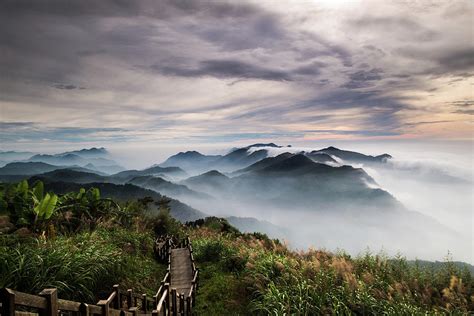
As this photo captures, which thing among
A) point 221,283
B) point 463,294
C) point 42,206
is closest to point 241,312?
point 221,283

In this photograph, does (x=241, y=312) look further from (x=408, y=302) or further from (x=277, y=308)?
(x=408, y=302)

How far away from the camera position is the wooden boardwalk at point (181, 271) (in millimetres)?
11695

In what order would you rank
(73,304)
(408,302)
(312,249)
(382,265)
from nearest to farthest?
(73,304)
(408,302)
(382,265)
(312,249)

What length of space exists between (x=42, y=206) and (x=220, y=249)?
837 cm

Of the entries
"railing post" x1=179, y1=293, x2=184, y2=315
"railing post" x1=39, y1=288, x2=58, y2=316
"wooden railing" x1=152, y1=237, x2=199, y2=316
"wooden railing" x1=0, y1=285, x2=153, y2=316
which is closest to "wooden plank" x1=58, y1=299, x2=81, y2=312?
"wooden railing" x1=0, y1=285, x2=153, y2=316

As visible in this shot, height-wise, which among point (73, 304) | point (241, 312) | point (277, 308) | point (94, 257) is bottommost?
point (241, 312)

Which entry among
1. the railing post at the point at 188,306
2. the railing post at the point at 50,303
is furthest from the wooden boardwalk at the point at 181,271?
the railing post at the point at 50,303

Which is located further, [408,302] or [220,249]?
[220,249]

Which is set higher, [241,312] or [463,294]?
[463,294]

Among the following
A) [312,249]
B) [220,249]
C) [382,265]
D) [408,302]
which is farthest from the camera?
[220,249]

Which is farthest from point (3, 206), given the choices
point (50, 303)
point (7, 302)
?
point (7, 302)

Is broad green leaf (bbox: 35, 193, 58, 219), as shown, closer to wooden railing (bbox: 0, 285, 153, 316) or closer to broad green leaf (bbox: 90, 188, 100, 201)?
broad green leaf (bbox: 90, 188, 100, 201)

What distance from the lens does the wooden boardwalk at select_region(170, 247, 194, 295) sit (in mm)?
11695

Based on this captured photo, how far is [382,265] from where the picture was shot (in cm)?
1179
